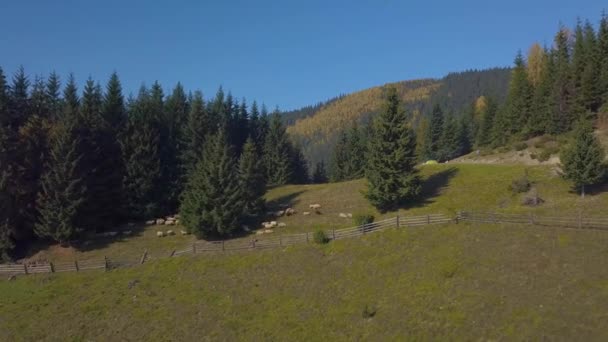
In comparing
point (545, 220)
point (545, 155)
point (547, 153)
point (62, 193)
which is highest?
point (62, 193)

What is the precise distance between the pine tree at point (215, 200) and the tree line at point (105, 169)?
0.36 feet

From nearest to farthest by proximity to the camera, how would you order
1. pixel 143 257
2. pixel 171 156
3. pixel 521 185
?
pixel 143 257 < pixel 521 185 < pixel 171 156

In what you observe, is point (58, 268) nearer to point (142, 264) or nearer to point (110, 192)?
point (142, 264)

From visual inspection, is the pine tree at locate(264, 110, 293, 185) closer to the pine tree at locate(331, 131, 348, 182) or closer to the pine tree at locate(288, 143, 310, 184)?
the pine tree at locate(288, 143, 310, 184)

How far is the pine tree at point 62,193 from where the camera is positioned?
4966 cm

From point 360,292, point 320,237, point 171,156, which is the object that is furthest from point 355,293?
point 171,156

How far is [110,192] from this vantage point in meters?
58.6

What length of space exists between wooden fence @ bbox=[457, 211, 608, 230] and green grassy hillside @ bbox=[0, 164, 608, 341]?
126cm

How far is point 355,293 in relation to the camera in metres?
33.0

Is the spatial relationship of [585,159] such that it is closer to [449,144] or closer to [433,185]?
[433,185]

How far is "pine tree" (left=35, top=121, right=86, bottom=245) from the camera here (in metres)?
49.7

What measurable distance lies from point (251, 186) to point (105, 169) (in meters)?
19.5

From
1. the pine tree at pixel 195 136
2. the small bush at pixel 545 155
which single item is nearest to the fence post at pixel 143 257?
the pine tree at pixel 195 136

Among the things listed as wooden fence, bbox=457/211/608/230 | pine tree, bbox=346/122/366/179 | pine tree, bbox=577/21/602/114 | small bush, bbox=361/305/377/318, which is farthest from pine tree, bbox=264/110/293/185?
small bush, bbox=361/305/377/318
